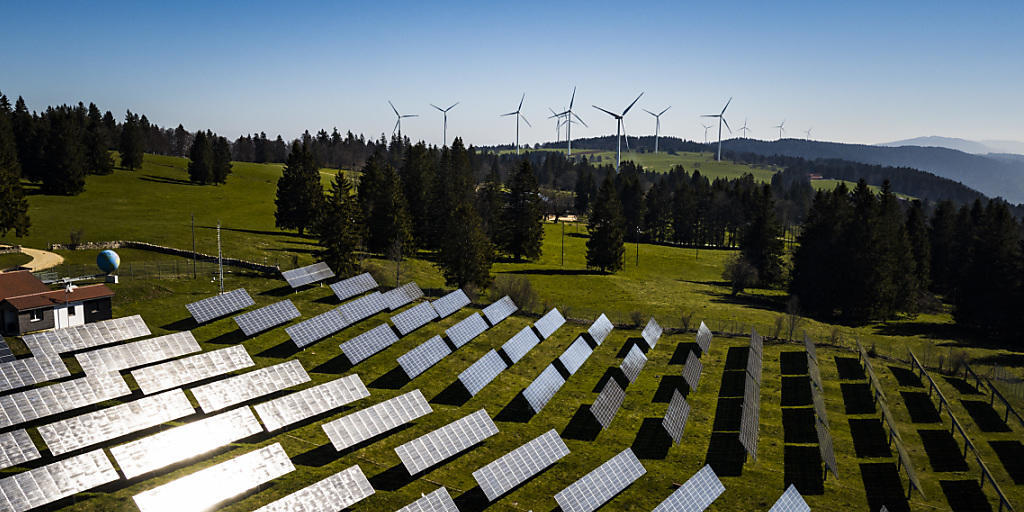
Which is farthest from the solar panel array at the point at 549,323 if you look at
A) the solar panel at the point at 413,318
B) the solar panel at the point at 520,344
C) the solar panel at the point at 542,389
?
the solar panel at the point at 542,389

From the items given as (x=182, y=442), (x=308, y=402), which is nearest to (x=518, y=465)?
(x=308, y=402)

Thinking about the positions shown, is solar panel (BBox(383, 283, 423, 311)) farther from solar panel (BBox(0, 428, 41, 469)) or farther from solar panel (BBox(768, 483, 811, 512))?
solar panel (BBox(768, 483, 811, 512))

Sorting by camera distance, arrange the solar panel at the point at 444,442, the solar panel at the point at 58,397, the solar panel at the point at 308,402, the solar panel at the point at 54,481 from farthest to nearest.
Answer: the solar panel at the point at 308,402
the solar panel at the point at 444,442
the solar panel at the point at 58,397
the solar panel at the point at 54,481

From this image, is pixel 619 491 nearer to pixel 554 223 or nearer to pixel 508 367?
pixel 508 367

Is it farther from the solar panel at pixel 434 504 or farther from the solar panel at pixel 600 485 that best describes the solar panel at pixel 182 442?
the solar panel at pixel 600 485

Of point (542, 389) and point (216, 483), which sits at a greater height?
point (216, 483)

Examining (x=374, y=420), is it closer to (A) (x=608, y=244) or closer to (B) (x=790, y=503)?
(B) (x=790, y=503)
